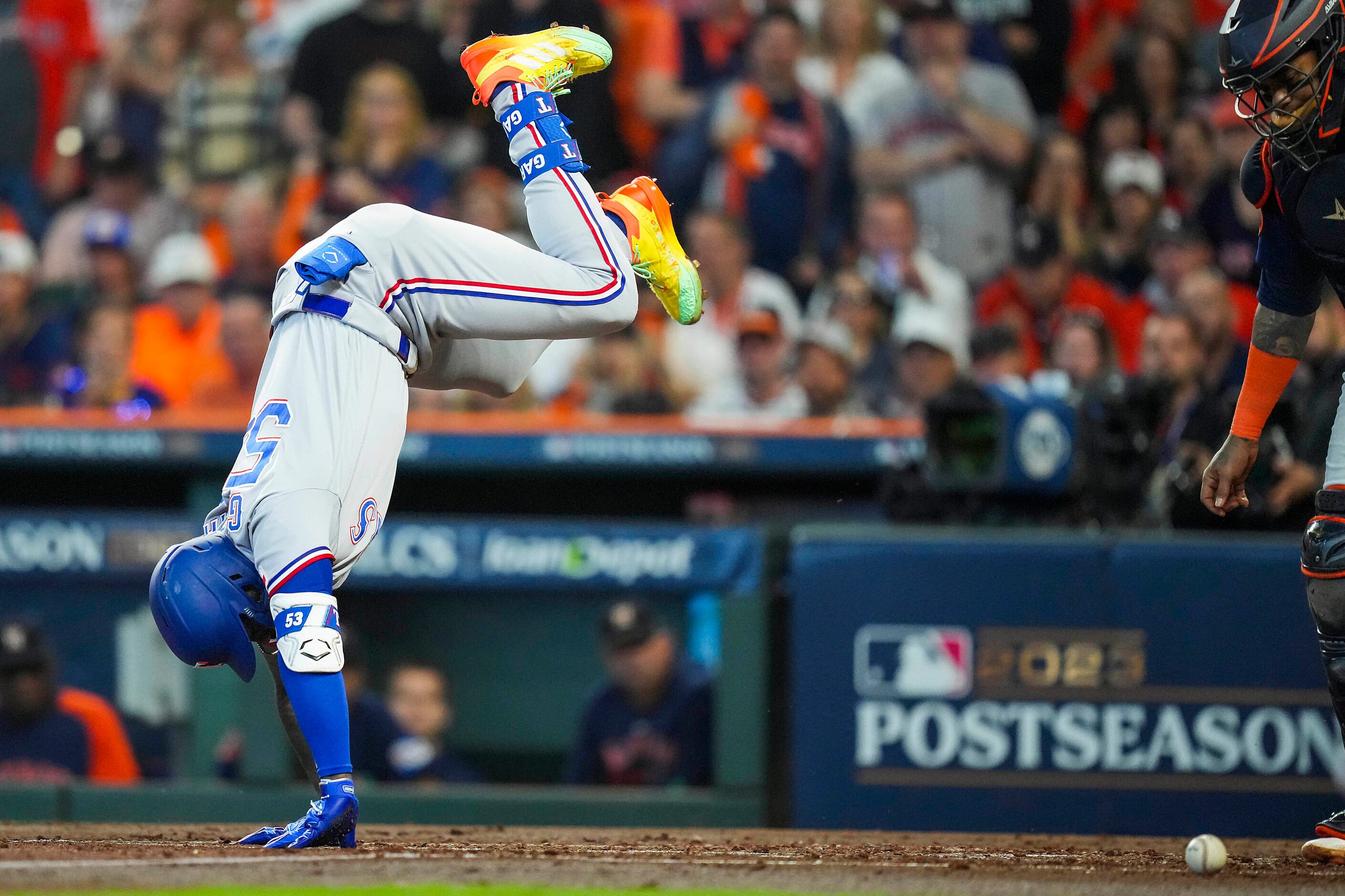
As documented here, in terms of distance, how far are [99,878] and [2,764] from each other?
3528mm

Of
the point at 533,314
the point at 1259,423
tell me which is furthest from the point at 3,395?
the point at 1259,423

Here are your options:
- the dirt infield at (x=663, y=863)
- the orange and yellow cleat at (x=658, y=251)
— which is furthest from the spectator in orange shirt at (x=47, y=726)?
the orange and yellow cleat at (x=658, y=251)

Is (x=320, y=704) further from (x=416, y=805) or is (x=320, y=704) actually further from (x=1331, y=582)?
(x=416, y=805)

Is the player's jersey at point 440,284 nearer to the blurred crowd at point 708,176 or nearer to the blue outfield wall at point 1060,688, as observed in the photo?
the blue outfield wall at point 1060,688

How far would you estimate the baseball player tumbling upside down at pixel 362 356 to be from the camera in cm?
429

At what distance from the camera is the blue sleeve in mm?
4527

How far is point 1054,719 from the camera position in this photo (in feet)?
21.1

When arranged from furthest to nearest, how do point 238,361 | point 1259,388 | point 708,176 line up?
point 708,176, point 238,361, point 1259,388

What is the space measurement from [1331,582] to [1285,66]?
126cm

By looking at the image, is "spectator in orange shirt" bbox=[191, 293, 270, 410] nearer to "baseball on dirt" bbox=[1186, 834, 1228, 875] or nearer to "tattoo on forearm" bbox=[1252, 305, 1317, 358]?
"tattoo on forearm" bbox=[1252, 305, 1317, 358]

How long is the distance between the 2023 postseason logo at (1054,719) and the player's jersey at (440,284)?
91.7 inches

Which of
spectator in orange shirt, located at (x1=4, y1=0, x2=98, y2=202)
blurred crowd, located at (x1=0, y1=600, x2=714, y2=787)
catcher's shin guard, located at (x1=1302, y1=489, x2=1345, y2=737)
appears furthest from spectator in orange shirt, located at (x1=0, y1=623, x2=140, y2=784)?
catcher's shin guard, located at (x1=1302, y1=489, x2=1345, y2=737)

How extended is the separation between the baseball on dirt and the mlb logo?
2.22 m

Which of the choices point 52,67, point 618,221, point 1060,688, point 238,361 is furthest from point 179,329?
point 1060,688
